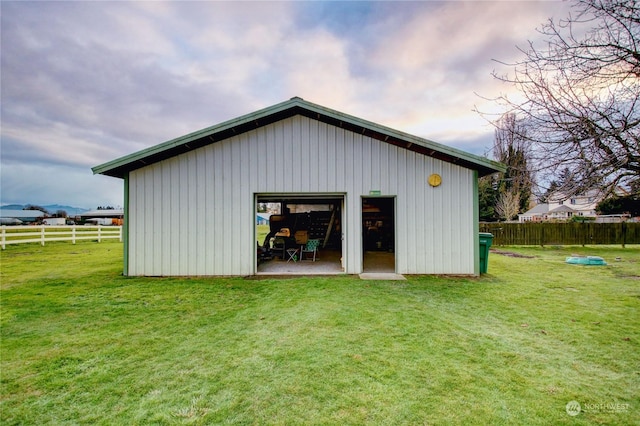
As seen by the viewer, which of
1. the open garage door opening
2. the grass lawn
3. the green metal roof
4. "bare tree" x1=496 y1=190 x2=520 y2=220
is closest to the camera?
the grass lawn

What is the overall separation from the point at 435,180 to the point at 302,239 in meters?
5.29

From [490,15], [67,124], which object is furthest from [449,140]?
[67,124]

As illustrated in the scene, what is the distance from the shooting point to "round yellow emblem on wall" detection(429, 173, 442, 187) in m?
7.53

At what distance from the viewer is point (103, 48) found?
1168cm

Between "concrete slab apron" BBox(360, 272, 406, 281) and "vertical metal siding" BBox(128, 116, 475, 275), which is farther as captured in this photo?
"vertical metal siding" BBox(128, 116, 475, 275)

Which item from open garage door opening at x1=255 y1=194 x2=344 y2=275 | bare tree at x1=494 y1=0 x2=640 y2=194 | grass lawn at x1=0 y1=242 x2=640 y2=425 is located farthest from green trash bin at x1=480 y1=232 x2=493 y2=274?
open garage door opening at x1=255 y1=194 x2=344 y2=275

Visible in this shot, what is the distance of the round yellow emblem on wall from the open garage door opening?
2.33 m

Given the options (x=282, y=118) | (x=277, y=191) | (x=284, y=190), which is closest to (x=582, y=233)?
(x=284, y=190)

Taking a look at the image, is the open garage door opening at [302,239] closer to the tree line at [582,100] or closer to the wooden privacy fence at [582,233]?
the tree line at [582,100]

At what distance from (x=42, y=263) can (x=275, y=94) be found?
11618mm

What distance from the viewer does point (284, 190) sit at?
7.68 m

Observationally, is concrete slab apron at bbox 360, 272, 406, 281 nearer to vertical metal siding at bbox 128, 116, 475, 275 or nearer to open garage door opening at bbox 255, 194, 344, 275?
vertical metal siding at bbox 128, 116, 475, 275

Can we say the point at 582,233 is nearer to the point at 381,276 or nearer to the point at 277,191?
the point at 381,276

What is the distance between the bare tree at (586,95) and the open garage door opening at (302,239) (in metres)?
4.53
